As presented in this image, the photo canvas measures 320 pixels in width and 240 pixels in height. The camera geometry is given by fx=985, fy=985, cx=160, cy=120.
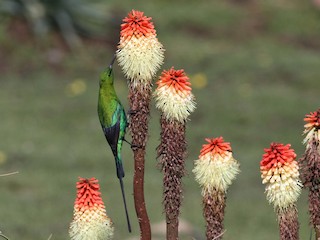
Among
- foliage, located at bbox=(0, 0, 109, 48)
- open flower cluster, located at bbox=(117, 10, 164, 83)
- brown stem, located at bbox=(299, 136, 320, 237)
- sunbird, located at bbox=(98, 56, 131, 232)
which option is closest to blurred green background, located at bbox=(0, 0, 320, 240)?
foliage, located at bbox=(0, 0, 109, 48)

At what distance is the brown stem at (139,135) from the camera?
405 centimetres

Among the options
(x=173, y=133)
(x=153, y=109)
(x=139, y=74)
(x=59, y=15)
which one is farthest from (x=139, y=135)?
(x=59, y=15)

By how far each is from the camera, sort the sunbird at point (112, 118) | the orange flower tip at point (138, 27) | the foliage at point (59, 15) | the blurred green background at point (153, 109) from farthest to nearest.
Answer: the foliage at point (59, 15), the blurred green background at point (153, 109), the sunbird at point (112, 118), the orange flower tip at point (138, 27)

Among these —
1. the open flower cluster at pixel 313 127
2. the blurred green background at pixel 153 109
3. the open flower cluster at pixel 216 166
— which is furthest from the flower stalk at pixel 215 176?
the blurred green background at pixel 153 109

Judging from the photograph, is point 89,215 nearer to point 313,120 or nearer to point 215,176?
point 215,176

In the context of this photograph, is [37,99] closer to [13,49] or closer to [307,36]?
[13,49]

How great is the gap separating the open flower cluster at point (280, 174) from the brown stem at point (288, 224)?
27 millimetres

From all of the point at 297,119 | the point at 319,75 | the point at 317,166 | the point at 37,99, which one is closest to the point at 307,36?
the point at 319,75

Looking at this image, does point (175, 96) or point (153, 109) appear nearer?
point (175, 96)

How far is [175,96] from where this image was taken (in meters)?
4.12

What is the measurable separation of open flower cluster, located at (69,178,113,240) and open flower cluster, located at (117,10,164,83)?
1.62ft

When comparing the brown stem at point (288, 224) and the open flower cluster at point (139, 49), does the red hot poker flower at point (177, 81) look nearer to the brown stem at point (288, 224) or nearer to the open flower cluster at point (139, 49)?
the open flower cluster at point (139, 49)

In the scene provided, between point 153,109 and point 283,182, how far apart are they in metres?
13.5

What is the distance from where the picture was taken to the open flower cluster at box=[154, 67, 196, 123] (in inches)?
160
